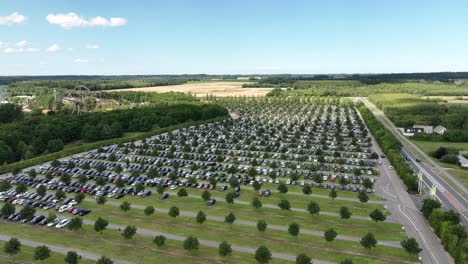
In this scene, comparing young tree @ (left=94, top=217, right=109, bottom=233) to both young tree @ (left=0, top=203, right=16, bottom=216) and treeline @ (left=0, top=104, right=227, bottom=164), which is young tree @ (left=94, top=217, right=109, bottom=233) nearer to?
young tree @ (left=0, top=203, right=16, bottom=216)

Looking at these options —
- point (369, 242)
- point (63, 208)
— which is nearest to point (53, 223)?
point (63, 208)

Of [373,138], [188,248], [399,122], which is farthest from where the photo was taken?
[399,122]

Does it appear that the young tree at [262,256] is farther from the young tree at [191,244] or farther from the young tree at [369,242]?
the young tree at [369,242]

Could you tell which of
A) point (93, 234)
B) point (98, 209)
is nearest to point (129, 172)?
point (98, 209)

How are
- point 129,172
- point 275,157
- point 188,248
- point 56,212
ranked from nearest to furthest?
point 188,248, point 56,212, point 129,172, point 275,157

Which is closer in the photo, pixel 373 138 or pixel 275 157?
A: pixel 275 157

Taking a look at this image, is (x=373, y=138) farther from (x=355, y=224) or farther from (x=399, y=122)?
(x=355, y=224)

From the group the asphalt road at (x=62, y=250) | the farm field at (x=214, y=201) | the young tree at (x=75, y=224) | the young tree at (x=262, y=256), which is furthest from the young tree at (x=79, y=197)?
the young tree at (x=262, y=256)
